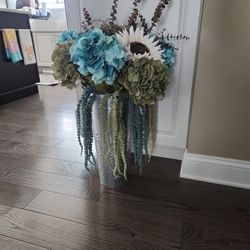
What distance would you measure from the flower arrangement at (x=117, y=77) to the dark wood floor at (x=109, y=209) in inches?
9.2

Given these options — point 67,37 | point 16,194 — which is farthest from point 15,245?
point 67,37

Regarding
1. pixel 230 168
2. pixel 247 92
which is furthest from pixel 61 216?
pixel 247 92

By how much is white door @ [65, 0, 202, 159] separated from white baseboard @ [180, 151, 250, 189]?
5.7 inches

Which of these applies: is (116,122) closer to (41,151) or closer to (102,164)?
(102,164)

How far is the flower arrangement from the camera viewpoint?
0.77 meters

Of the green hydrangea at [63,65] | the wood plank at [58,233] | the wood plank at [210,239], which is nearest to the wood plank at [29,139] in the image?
the wood plank at [58,233]

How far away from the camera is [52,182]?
1.21m

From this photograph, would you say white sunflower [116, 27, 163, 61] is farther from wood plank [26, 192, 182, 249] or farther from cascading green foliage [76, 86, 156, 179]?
wood plank [26, 192, 182, 249]

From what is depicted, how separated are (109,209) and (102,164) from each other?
209 mm

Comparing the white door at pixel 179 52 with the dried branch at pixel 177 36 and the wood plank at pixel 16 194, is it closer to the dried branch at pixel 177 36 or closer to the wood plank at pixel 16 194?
the dried branch at pixel 177 36

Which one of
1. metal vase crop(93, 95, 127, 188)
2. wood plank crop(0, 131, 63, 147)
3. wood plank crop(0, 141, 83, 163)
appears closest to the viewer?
metal vase crop(93, 95, 127, 188)

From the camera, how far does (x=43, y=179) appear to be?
1.23 meters

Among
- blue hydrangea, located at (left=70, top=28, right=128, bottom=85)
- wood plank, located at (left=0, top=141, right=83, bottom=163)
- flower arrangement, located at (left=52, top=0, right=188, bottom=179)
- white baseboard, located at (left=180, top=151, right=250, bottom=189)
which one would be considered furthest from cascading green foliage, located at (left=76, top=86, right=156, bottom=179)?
wood plank, located at (left=0, top=141, right=83, bottom=163)

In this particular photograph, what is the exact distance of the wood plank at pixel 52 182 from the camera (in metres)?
1.13
